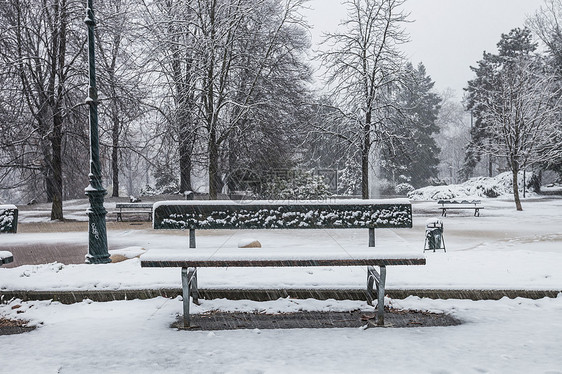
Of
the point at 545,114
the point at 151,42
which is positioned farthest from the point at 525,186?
the point at 151,42

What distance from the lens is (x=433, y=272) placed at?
18.8ft

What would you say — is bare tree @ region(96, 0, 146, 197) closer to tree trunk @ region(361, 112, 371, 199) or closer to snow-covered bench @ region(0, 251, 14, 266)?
tree trunk @ region(361, 112, 371, 199)

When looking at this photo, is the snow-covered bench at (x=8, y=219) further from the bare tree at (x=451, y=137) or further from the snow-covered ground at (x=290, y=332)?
the bare tree at (x=451, y=137)

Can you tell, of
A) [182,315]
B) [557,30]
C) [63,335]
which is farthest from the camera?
[557,30]

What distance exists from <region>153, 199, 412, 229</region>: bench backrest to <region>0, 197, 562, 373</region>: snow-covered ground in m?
0.66

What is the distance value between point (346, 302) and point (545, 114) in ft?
90.3

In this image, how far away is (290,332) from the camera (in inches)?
165

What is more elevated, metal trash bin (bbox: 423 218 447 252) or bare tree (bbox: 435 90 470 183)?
bare tree (bbox: 435 90 470 183)

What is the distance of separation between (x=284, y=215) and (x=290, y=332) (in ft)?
5.31

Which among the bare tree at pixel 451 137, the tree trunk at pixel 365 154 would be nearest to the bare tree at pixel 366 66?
the tree trunk at pixel 365 154

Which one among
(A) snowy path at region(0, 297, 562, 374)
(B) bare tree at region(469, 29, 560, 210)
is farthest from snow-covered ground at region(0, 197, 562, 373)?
(B) bare tree at region(469, 29, 560, 210)

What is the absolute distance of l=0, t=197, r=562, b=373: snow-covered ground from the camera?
3.49 metres

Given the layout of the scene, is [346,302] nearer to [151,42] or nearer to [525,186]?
[151,42]

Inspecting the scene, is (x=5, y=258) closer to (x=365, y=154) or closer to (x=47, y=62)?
(x=47, y=62)
